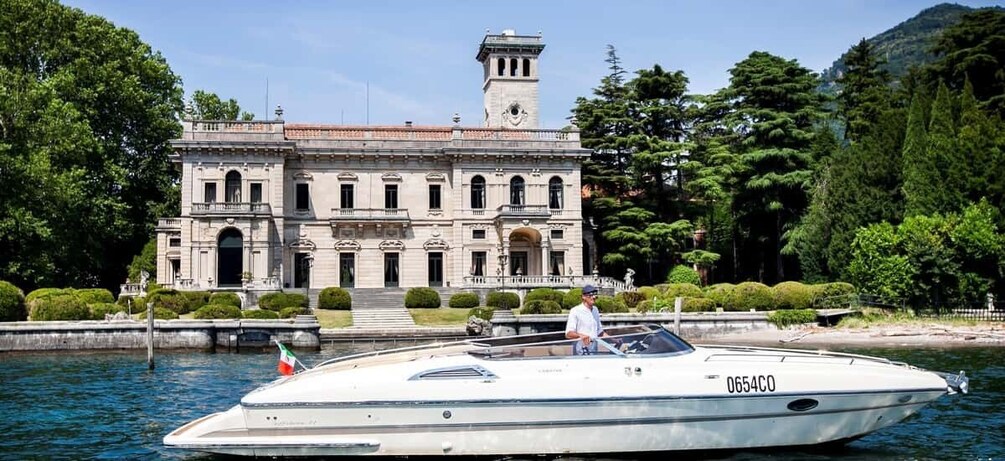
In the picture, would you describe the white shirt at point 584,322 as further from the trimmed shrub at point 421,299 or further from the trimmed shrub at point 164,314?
the trimmed shrub at point 421,299

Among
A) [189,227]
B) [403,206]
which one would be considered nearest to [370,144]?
[403,206]

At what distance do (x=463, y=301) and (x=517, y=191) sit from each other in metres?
10.8

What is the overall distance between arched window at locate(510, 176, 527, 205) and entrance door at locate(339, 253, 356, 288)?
924cm

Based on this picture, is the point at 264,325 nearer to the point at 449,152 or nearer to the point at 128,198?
the point at 449,152

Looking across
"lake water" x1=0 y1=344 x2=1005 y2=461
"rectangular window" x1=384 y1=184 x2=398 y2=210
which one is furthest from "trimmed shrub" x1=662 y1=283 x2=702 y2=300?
"rectangular window" x1=384 y1=184 x2=398 y2=210

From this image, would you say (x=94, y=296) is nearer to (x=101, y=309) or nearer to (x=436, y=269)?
(x=101, y=309)

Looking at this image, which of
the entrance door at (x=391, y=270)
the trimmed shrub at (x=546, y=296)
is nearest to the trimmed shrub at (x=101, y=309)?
the trimmed shrub at (x=546, y=296)

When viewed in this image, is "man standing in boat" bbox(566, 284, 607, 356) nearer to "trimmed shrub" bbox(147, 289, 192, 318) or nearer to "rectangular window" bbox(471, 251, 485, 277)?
"trimmed shrub" bbox(147, 289, 192, 318)

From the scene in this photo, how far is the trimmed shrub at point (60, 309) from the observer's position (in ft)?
103

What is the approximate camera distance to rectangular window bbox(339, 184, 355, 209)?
4881 cm

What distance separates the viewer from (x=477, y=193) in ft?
161

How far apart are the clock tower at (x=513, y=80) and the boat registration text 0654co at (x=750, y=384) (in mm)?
42868

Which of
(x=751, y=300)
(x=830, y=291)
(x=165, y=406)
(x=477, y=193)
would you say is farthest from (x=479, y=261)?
(x=165, y=406)

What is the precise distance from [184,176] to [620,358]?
127 feet
